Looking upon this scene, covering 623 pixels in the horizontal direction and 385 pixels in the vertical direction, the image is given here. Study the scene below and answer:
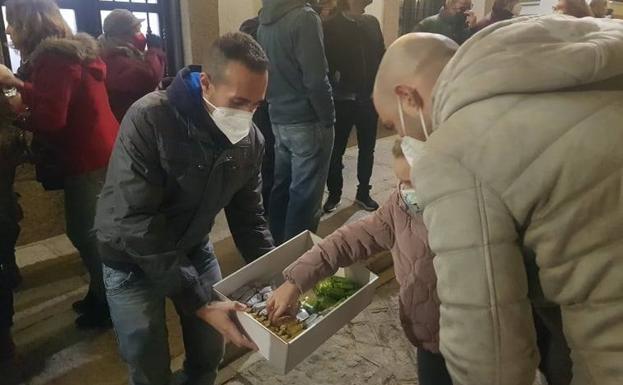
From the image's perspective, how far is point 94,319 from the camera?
Result: 312 cm

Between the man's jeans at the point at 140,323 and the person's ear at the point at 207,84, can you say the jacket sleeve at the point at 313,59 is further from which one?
the man's jeans at the point at 140,323

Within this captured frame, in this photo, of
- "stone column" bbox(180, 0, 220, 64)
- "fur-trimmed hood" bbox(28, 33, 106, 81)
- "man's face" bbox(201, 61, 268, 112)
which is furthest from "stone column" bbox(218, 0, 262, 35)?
"man's face" bbox(201, 61, 268, 112)

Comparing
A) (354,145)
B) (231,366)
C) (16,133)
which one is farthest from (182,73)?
(354,145)

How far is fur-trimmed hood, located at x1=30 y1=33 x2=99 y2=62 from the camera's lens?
8.61ft

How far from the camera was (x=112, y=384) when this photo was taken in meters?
2.70

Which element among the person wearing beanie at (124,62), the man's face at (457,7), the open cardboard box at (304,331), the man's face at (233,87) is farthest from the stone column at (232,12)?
the open cardboard box at (304,331)

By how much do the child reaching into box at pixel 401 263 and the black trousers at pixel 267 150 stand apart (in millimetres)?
2539

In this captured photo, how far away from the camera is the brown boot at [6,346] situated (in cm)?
277

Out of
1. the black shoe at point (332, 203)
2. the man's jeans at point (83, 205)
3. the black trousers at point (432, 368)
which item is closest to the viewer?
the black trousers at point (432, 368)

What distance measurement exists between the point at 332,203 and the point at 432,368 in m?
3.27

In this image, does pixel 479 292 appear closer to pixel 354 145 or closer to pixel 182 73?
pixel 182 73

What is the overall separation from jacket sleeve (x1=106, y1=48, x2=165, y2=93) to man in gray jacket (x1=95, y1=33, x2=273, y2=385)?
1563mm

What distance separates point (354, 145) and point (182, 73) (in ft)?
17.1

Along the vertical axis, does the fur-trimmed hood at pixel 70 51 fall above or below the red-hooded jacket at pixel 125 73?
above
